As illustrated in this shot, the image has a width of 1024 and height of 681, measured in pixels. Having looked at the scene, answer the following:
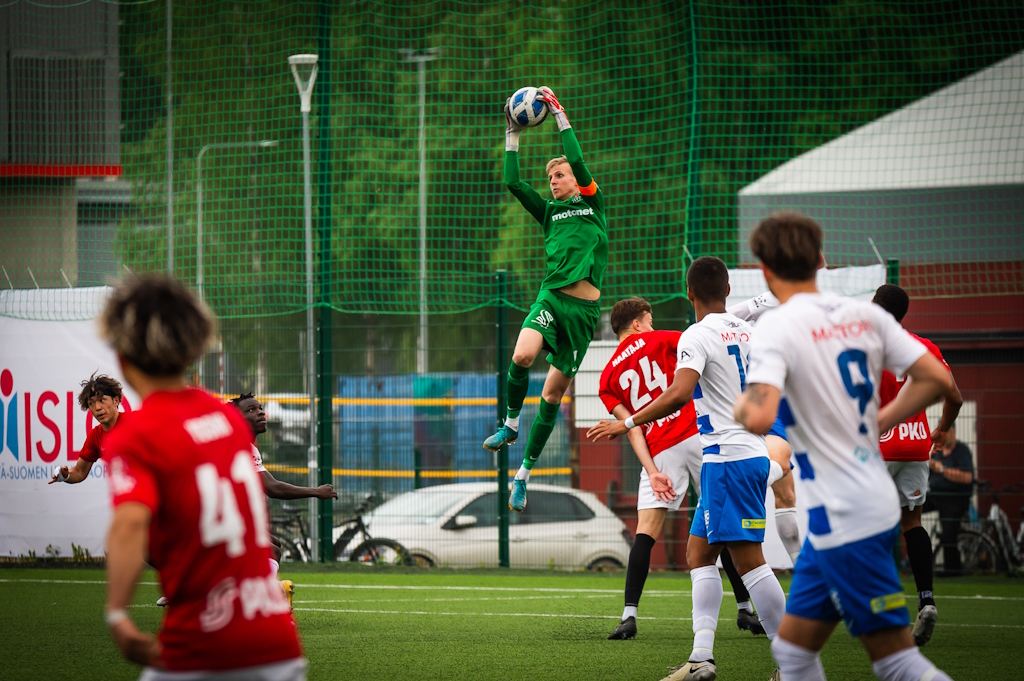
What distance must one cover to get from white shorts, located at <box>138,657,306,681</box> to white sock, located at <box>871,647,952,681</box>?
1.76 m

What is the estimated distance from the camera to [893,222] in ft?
45.0

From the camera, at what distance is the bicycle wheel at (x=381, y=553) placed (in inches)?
486

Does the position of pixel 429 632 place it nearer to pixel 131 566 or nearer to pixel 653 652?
pixel 653 652

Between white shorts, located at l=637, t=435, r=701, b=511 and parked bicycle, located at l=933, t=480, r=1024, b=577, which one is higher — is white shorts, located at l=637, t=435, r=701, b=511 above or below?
above

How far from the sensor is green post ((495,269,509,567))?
12008 millimetres

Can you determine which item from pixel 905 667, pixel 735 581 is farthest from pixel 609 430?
pixel 735 581

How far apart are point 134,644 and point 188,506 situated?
1.07 ft

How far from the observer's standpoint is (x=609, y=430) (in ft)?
17.7

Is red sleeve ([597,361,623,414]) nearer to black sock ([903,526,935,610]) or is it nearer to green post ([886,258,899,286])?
black sock ([903,526,935,610])

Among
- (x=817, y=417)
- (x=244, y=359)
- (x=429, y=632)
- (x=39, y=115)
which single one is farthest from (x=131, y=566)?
(x=39, y=115)

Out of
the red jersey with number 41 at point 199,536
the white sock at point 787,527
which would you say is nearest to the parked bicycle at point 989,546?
the white sock at point 787,527

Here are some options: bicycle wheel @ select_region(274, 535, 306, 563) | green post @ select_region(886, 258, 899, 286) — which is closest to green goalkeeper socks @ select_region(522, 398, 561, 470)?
green post @ select_region(886, 258, 899, 286)

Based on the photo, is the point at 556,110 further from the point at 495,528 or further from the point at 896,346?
the point at 495,528

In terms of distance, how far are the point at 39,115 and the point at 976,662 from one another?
1286cm
